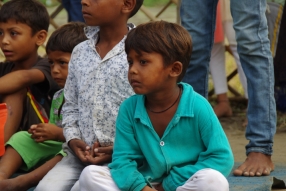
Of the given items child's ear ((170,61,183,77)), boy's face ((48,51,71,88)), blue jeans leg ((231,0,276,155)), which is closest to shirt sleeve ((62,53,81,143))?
boy's face ((48,51,71,88))

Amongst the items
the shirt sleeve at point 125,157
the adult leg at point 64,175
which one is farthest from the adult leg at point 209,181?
the adult leg at point 64,175

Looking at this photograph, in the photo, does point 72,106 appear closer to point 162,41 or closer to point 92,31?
point 92,31

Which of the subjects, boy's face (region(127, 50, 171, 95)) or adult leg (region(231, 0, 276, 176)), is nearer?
boy's face (region(127, 50, 171, 95))

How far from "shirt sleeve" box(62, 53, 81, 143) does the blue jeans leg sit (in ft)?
2.60

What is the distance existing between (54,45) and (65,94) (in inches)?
15.9

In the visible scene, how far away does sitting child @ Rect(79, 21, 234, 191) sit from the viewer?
106 inches

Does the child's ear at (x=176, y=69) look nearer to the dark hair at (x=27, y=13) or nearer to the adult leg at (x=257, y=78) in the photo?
the adult leg at (x=257, y=78)

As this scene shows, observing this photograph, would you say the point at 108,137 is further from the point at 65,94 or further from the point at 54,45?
the point at 54,45

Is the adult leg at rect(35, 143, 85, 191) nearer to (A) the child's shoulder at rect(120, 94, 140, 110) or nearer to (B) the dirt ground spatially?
(A) the child's shoulder at rect(120, 94, 140, 110)

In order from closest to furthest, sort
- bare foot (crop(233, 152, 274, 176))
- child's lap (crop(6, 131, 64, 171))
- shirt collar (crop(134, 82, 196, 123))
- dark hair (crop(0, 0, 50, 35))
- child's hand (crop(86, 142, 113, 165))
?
shirt collar (crop(134, 82, 196, 123)) → child's hand (crop(86, 142, 113, 165)) → bare foot (crop(233, 152, 274, 176)) → child's lap (crop(6, 131, 64, 171)) → dark hair (crop(0, 0, 50, 35))

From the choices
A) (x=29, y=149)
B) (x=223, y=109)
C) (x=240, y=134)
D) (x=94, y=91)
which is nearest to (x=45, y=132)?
(x=29, y=149)

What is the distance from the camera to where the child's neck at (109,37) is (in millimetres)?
3170

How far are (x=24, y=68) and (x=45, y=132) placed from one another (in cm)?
60

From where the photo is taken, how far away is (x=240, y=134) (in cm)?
498
